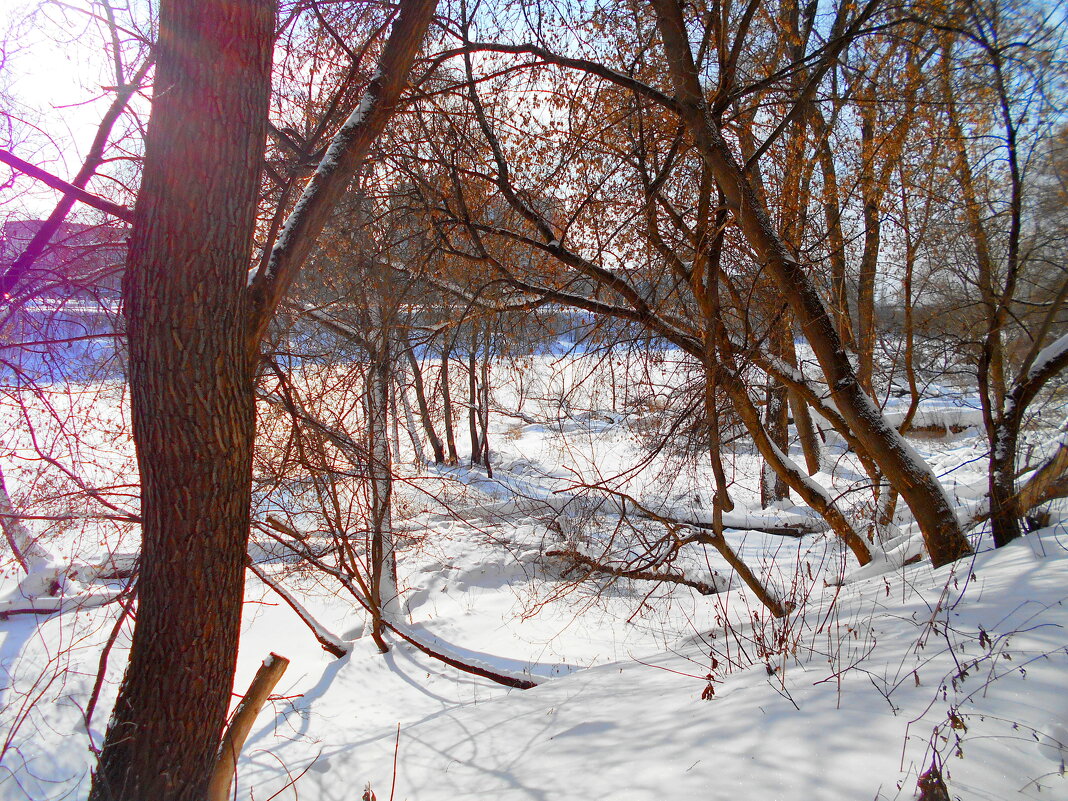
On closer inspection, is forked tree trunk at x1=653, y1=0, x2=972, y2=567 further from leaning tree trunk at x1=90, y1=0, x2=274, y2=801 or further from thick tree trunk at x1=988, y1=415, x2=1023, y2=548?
leaning tree trunk at x1=90, y1=0, x2=274, y2=801

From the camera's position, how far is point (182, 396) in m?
2.35

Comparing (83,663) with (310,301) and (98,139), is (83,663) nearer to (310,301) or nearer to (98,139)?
(310,301)

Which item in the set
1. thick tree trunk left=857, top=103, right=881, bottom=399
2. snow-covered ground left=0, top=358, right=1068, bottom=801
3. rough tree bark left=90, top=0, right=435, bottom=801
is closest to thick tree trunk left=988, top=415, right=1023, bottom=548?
snow-covered ground left=0, top=358, right=1068, bottom=801

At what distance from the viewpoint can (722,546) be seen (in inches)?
215

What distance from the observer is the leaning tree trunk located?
2.32 m

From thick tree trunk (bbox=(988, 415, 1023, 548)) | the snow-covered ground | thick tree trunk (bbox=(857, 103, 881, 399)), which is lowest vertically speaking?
the snow-covered ground

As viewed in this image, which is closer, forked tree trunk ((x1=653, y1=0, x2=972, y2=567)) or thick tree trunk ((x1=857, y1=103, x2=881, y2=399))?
forked tree trunk ((x1=653, y1=0, x2=972, y2=567))

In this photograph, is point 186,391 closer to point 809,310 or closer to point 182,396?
point 182,396

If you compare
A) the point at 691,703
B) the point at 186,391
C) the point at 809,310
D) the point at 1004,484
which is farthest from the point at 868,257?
the point at 186,391

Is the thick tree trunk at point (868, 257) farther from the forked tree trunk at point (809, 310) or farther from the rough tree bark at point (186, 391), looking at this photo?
the rough tree bark at point (186, 391)

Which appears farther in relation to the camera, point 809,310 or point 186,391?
point 809,310

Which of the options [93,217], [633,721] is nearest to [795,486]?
[633,721]

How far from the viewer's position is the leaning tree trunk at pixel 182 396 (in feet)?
7.62

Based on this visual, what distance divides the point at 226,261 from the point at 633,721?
304 centimetres
